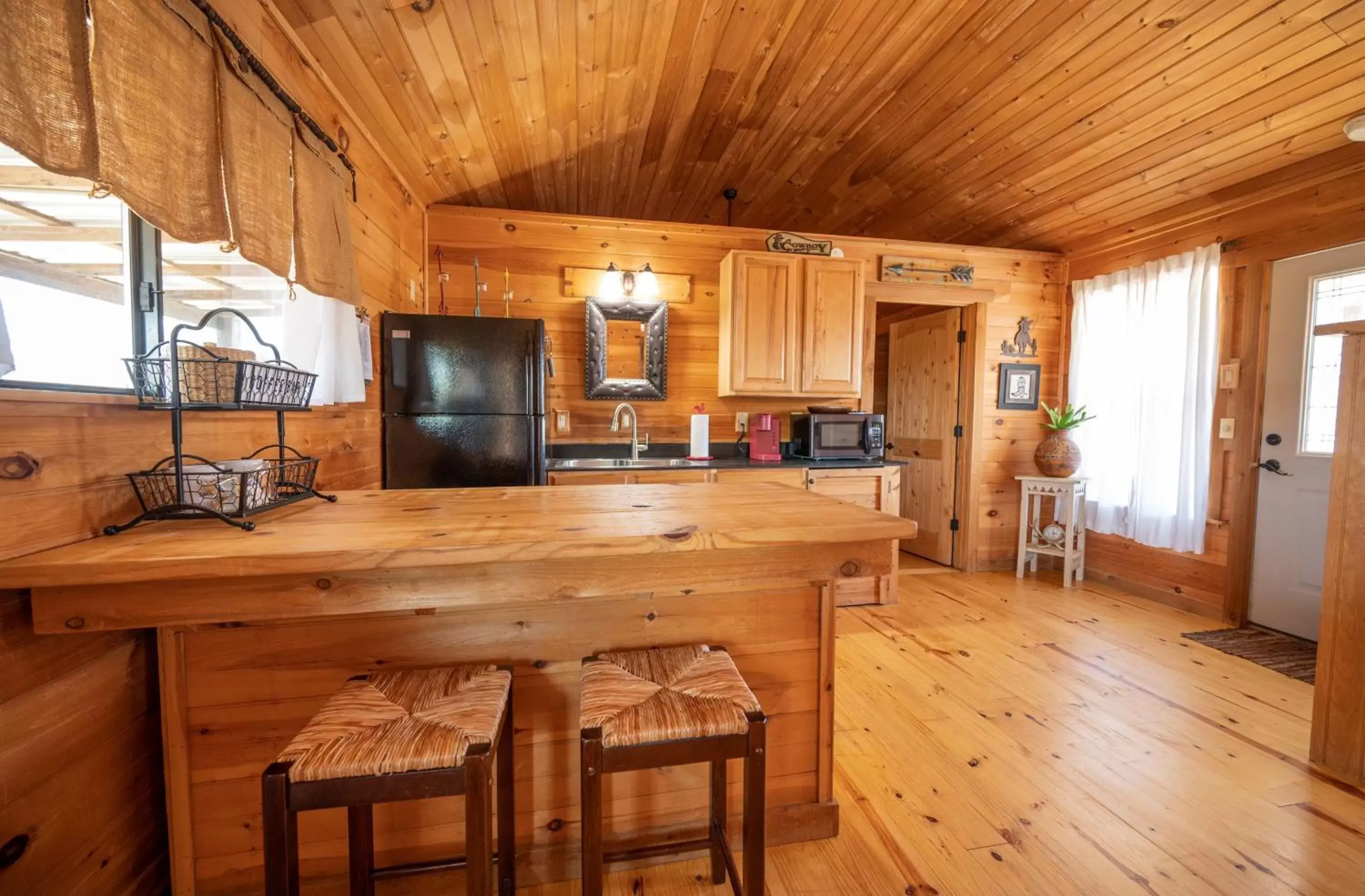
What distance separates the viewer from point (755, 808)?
1040mm

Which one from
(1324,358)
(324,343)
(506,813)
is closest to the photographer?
(506,813)

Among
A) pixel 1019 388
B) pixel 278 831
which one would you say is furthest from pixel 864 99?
pixel 278 831

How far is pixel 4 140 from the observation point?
741 millimetres

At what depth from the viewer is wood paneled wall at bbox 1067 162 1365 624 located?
2.70m

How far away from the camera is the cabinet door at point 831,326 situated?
3590mm

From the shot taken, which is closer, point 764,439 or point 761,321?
point 761,321

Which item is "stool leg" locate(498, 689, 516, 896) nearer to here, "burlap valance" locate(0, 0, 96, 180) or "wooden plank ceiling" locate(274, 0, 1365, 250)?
"burlap valance" locate(0, 0, 96, 180)

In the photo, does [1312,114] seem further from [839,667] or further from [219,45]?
[219,45]

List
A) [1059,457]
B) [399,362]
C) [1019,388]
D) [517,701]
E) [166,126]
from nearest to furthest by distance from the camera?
[166,126], [517,701], [399,362], [1059,457], [1019,388]

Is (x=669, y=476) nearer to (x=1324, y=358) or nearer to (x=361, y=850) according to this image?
(x=361, y=850)

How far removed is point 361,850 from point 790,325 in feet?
10.7

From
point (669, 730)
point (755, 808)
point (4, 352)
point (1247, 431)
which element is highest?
point (4, 352)

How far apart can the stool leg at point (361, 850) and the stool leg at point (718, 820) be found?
2.54 ft

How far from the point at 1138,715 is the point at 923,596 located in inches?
57.3
